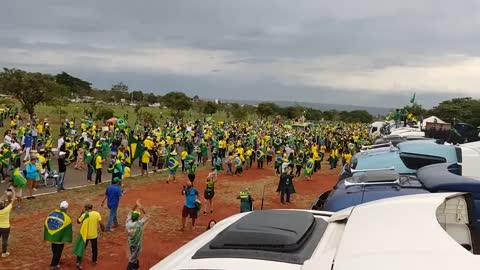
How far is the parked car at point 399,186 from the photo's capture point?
149 inches

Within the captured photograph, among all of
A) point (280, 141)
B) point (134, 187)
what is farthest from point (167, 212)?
point (280, 141)

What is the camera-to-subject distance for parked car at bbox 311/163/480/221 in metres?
3.78

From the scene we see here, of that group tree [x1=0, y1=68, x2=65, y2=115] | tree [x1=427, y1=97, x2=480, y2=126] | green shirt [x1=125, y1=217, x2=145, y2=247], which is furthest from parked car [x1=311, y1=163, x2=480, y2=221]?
tree [x1=427, y1=97, x2=480, y2=126]

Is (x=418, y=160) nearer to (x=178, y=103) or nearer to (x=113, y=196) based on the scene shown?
(x=113, y=196)

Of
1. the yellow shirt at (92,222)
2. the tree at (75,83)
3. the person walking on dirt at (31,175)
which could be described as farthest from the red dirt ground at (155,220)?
the tree at (75,83)

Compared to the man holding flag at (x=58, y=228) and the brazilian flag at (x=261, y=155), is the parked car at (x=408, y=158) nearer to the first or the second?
the man holding flag at (x=58, y=228)

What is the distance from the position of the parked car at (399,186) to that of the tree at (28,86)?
4226 cm

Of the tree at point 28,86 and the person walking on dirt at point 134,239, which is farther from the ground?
the tree at point 28,86

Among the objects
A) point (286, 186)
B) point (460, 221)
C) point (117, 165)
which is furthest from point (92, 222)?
point (286, 186)

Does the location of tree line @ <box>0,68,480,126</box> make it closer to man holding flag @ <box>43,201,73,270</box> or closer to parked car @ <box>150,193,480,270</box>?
man holding flag @ <box>43,201,73,270</box>

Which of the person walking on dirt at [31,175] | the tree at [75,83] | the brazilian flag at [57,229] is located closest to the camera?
the brazilian flag at [57,229]

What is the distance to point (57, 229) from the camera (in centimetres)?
979

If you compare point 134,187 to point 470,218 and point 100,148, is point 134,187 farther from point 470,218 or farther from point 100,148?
point 470,218

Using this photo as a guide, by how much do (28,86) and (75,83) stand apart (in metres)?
55.1
